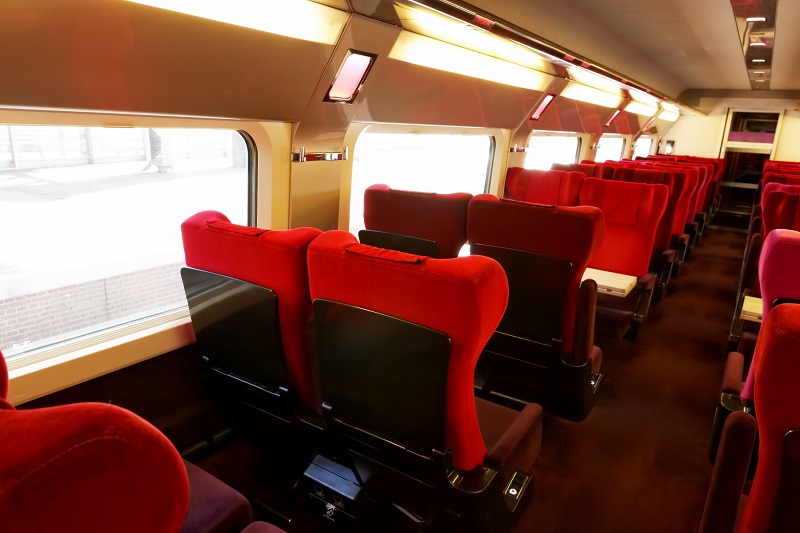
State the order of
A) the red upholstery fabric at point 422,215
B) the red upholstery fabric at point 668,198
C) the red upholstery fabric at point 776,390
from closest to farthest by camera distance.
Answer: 1. the red upholstery fabric at point 776,390
2. the red upholstery fabric at point 422,215
3. the red upholstery fabric at point 668,198

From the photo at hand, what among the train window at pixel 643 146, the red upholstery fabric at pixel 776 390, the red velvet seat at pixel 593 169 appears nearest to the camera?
the red upholstery fabric at pixel 776 390

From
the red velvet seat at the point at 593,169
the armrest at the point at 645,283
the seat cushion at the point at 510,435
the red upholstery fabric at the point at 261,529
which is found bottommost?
the seat cushion at the point at 510,435

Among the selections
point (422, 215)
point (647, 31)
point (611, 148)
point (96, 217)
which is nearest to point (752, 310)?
point (422, 215)

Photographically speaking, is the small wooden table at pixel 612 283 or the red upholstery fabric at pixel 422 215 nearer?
the red upholstery fabric at pixel 422 215

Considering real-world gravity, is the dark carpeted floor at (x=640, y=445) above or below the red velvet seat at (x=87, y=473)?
below

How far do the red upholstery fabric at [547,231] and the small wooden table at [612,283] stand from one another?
0.51 meters

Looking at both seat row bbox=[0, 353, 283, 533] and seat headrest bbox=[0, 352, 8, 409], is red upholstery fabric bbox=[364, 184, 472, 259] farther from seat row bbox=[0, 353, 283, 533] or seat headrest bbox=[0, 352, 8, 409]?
seat row bbox=[0, 353, 283, 533]

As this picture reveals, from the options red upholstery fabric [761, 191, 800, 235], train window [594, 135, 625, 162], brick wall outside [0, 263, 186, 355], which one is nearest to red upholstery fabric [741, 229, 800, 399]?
red upholstery fabric [761, 191, 800, 235]

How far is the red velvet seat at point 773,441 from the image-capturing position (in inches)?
41.0

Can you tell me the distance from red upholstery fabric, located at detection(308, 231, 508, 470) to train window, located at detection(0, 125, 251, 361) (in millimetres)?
1293

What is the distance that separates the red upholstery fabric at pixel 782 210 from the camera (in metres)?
3.41

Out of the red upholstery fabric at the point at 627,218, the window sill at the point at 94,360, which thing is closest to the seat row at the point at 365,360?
the window sill at the point at 94,360

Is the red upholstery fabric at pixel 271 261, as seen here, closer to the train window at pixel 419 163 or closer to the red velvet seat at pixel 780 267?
the red velvet seat at pixel 780 267

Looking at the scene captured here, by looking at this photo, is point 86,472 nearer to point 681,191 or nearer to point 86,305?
point 86,305
